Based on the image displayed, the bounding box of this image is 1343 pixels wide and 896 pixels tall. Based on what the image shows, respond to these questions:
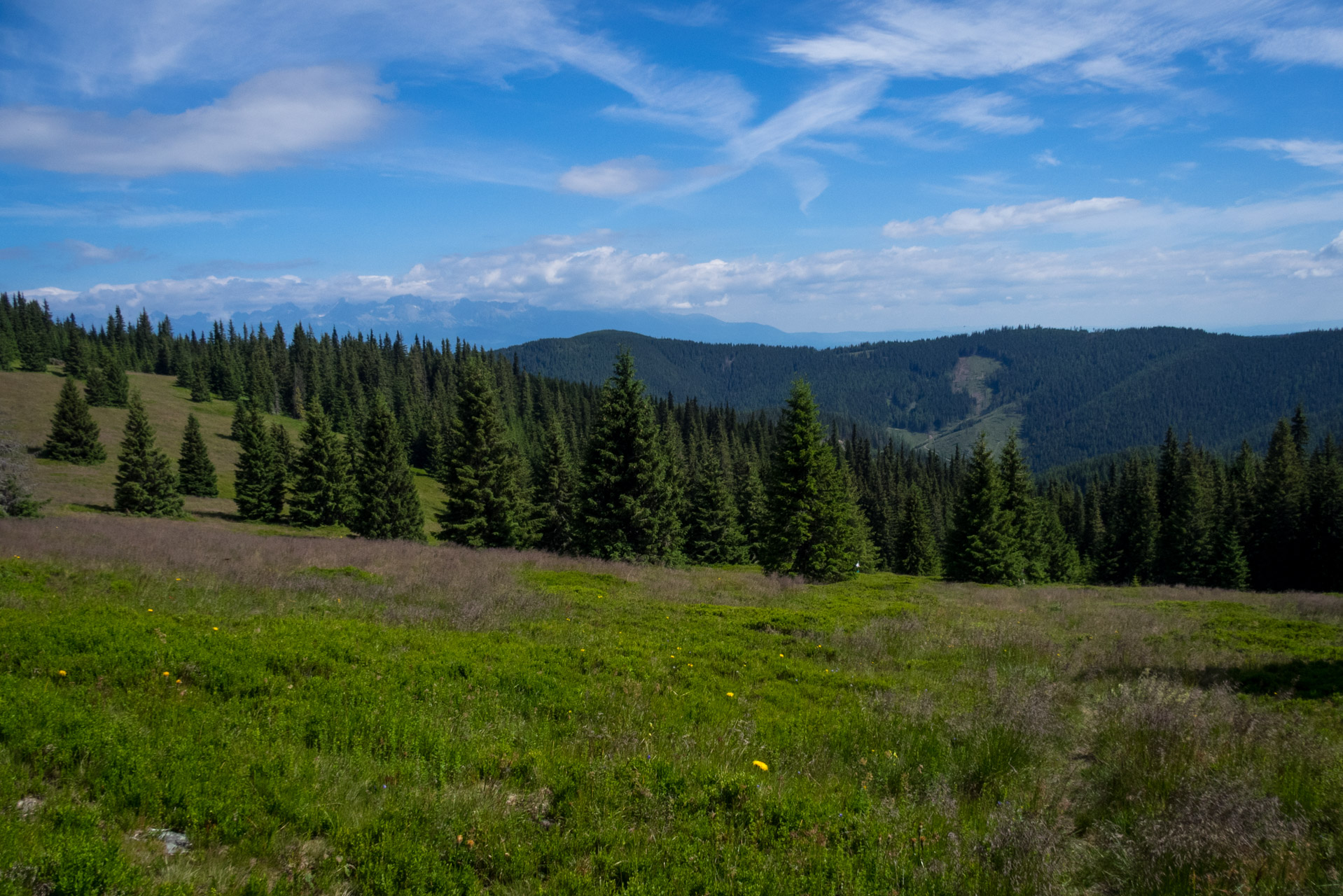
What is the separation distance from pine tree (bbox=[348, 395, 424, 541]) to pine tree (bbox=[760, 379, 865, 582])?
25.3m

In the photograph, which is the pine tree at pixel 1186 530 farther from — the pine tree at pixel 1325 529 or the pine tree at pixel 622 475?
the pine tree at pixel 622 475

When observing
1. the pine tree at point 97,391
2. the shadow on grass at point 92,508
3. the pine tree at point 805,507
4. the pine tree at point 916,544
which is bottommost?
the pine tree at point 916,544

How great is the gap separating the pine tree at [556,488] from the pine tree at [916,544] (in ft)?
118

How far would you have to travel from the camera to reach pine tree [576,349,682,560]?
29.8m

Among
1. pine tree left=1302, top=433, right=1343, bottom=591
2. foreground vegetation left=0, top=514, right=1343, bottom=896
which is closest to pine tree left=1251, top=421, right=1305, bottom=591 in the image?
pine tree left=1302, top=433, right=1343, bottom=591

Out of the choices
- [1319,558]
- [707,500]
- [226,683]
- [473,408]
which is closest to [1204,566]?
[1319,558]

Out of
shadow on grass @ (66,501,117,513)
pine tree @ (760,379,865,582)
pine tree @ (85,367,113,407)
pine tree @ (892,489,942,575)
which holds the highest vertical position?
pine tree @ (85,367,113,407)

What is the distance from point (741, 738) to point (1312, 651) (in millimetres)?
13231

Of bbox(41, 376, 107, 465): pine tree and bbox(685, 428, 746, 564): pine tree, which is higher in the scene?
bbox(41, 376, 107, 465): pine tree

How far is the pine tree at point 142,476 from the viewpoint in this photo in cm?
4228

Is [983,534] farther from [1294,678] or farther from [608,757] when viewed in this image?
[608,757]

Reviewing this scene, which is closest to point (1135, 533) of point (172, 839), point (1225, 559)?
point (1225, 559)

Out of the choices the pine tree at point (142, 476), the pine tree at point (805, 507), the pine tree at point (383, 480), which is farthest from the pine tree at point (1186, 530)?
the pine tree at point (142, 476)

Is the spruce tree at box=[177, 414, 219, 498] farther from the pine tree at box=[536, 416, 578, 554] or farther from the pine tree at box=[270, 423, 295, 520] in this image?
the pine tree at box=[536, 416, 578, 554]
